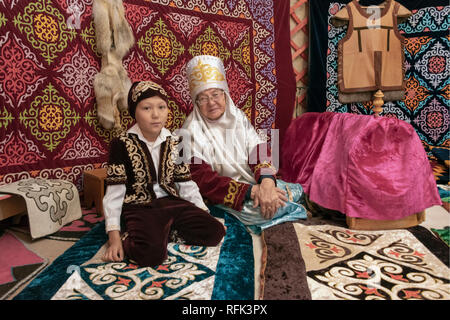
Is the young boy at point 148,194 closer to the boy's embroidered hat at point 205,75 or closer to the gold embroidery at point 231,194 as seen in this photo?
the gold embroidery at point 231,194

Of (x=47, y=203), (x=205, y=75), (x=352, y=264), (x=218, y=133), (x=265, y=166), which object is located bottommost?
(x=352, y=264)

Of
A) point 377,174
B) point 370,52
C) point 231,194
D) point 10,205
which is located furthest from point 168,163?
point 370,52

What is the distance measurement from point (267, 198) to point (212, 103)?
0.47 meters

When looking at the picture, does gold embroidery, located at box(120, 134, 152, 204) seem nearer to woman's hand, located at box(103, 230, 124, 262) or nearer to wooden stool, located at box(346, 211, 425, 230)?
woman's hand, located at box(103, 230, 124, 262)

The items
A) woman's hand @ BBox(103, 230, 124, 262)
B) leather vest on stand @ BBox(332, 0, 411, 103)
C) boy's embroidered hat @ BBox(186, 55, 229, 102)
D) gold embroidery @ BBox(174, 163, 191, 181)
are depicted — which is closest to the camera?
woman's hand @ BBox(103, 230, 124, 262)

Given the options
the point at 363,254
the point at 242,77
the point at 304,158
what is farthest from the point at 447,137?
the point at 363,254

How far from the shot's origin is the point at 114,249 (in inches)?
36.7

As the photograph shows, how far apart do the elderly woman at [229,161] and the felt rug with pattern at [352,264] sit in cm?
10

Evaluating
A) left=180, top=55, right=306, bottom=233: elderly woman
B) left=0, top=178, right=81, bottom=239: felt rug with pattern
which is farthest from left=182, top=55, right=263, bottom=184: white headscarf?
left=0, top=178, right=81, bottom=239: felt rug with pattern

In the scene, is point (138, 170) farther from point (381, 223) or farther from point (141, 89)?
point (381, 223)

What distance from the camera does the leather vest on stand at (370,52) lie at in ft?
6.09

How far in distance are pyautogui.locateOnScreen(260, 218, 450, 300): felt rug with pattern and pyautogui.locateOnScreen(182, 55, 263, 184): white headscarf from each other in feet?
1.10

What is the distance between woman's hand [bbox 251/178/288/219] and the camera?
1157 millimetres
